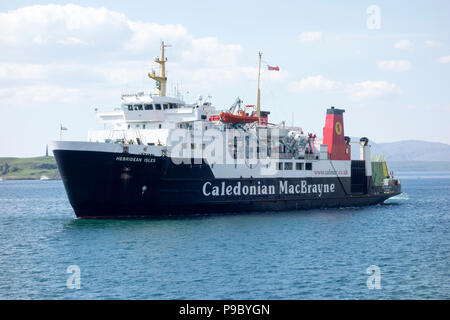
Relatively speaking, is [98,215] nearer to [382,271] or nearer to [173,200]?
[173,200]

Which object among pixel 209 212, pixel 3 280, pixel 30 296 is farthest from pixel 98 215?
pixel 30 296

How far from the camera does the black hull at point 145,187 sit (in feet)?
113

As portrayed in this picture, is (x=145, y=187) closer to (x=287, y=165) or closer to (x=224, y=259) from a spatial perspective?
(x=224, y=259)

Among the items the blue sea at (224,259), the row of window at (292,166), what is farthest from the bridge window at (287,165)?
the blue sea at (224,259)

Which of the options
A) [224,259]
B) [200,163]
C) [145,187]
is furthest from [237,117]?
[224,259]

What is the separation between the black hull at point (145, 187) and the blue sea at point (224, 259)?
1025mm

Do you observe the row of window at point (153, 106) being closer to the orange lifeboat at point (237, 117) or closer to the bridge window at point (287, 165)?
the orange lifeboat at point (237, 117)

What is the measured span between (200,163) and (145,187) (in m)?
4.73

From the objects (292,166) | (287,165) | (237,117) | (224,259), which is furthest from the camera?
(292,166)

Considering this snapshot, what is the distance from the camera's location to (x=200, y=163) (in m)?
38.4

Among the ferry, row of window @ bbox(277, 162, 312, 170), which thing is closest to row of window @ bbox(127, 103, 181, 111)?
the ferry

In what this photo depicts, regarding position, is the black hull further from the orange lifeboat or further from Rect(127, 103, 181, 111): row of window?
Rect(127, 103, 181, 111): row of window

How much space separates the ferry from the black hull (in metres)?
0.07

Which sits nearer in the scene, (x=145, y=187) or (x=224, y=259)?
(x=224, y=259)
